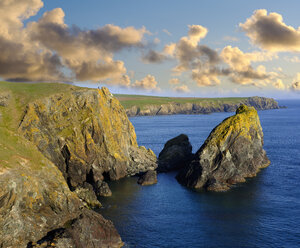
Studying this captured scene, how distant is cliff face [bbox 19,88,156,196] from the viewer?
70869mm

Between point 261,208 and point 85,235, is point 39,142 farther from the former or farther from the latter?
point 261,208

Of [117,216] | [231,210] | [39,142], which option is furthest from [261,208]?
[39,142]

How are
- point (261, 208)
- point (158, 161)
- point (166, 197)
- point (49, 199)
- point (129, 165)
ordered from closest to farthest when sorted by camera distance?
point (49, 199)
point (261, 208)
point (166, 197)
point (129, 165)
point (158, 161)

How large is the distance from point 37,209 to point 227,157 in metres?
46.7

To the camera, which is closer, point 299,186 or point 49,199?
point 49,199

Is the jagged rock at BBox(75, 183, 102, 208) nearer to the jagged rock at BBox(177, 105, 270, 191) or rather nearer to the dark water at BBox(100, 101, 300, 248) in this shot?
the dark water at BBox(100, 101, 300, 248)

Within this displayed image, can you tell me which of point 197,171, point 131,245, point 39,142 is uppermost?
point 39,142

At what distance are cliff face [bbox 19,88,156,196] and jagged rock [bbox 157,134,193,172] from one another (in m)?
3.16

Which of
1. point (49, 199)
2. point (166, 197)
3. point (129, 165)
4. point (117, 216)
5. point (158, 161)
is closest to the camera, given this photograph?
point (49, 199)

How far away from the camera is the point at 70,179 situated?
70.7 metres

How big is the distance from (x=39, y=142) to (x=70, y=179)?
1118 centimetres

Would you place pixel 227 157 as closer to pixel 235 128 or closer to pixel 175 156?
pixel 235 128

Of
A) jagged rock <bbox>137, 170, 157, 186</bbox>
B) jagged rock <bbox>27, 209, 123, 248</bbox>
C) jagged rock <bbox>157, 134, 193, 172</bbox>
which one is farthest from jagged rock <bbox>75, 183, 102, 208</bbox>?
jagged rock <bbox>157, 134, 193, 172</bbox>

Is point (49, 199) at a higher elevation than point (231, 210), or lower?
higher
